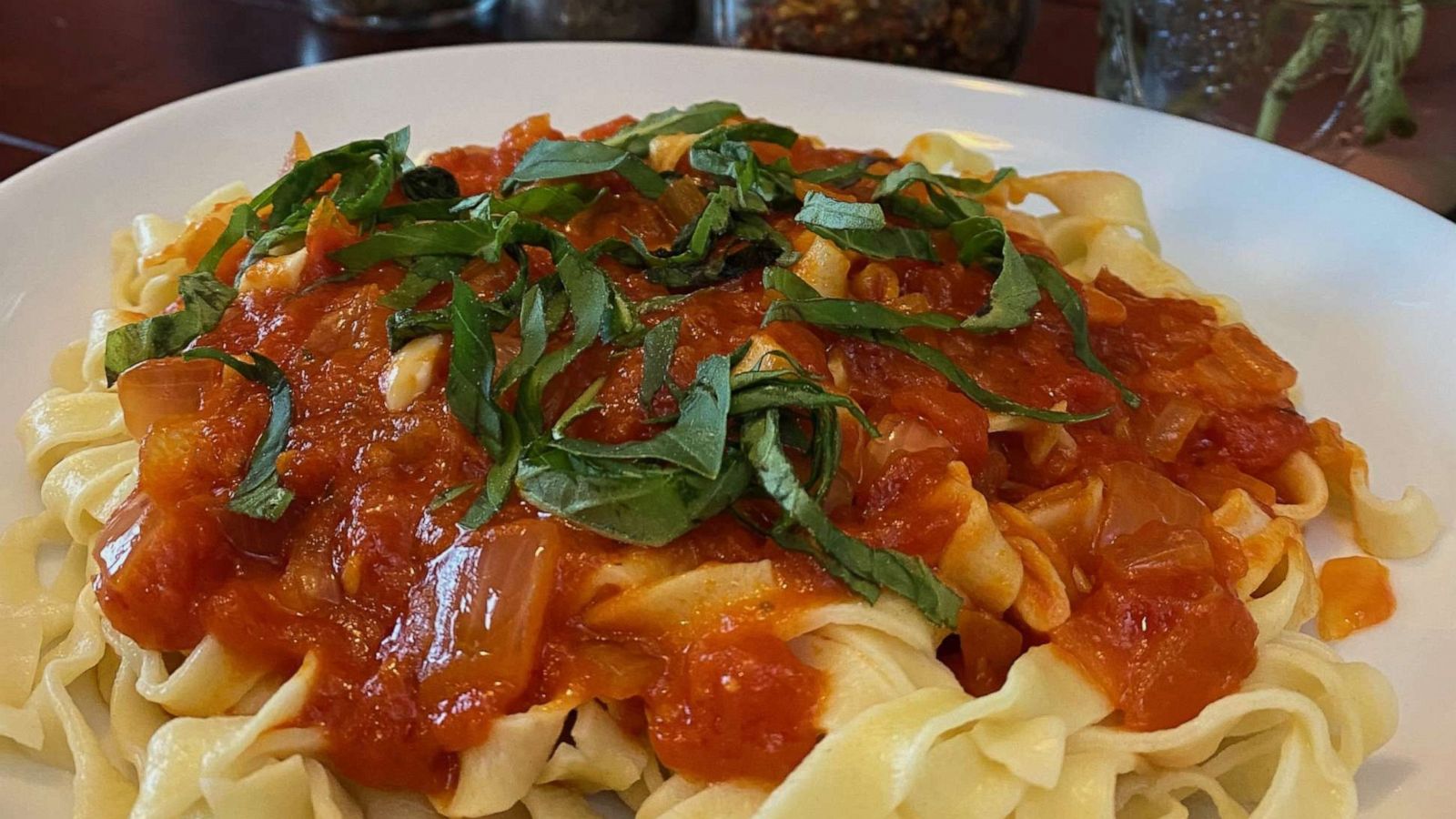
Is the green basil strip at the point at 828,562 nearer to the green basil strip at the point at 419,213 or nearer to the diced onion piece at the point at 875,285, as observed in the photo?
the diced onion piece at the point at 875,285

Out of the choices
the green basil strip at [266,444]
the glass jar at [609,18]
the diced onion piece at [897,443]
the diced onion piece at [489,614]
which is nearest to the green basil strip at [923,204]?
the diced onion piece at [897,443]

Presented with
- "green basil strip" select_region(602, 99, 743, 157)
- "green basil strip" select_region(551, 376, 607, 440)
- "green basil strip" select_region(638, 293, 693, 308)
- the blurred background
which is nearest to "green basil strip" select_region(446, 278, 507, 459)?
"green basil strip" select_region(551, 376, 607, 440)

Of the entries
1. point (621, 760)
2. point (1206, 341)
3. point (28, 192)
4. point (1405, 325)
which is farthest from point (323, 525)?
point (1405, 325)

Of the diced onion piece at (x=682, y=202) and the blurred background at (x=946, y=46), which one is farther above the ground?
the diced onion piece at (x=682, y=202)

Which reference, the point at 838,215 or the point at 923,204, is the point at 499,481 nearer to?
the point at 838,215

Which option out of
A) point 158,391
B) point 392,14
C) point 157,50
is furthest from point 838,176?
point 157,50

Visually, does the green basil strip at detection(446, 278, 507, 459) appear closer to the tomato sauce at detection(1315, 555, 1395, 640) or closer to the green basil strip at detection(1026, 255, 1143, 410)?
the green basil strip at detection(1026, 255, 1143, 410)
